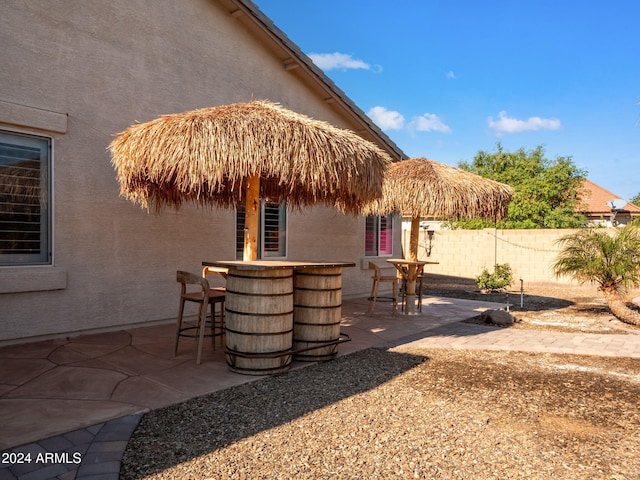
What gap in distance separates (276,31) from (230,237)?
12.4 feet

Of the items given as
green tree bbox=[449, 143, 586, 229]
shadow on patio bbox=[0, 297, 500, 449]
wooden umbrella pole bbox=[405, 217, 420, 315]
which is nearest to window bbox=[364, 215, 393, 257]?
wooden umbrella pole bbox=[405, 217, 420, 315]

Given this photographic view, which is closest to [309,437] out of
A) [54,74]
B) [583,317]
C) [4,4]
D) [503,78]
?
[54,74]

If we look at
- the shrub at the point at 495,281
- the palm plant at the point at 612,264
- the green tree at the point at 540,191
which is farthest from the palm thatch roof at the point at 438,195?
the green tree at the point at 540,191

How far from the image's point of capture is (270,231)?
8906 mm

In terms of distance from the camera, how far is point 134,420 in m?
3.51

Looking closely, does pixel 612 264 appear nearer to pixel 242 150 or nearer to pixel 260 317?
pixel 260 317

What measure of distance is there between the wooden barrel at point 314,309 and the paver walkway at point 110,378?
1.16 ft

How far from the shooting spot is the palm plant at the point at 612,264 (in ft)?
27.7

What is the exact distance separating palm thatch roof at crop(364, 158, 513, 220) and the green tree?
14949mm

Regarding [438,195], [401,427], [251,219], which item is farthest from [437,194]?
[401,427]

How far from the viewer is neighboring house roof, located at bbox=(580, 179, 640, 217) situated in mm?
27086

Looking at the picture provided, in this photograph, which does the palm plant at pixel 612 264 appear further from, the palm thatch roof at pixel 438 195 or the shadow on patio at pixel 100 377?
the shadow on patio at pixel 100 377

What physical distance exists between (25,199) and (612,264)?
31.3 ft

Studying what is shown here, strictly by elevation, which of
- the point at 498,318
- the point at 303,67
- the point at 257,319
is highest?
the point at 303,67
